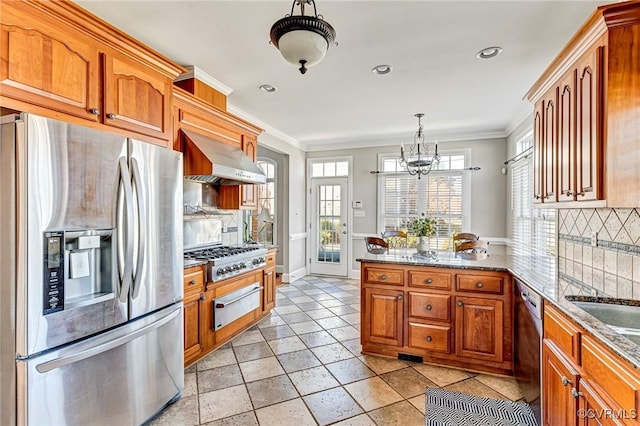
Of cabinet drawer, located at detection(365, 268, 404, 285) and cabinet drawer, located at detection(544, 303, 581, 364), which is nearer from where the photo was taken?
cabinet drawer, located at detection(544, 303, 581, 364)

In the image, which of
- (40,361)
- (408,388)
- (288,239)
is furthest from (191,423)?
(288,239)

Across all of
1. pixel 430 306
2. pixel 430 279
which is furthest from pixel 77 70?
pixel 430 306

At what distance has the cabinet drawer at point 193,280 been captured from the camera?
264 cm

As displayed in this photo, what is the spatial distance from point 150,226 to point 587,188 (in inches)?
101

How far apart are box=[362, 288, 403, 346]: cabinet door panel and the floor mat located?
1.97 feet

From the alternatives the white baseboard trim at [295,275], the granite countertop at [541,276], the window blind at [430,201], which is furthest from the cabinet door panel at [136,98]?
the window blind at [430,201]

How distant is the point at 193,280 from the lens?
272 centimetres

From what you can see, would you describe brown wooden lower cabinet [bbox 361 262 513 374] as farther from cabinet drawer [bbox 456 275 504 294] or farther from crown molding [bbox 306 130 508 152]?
crown molding [bbox 306 130 508 152]

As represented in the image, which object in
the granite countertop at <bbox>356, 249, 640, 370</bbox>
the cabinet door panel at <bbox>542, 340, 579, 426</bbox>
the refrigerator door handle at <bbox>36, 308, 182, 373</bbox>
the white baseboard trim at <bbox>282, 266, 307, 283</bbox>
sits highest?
the granite countertop at <bbox>356, 249, 640, 370</bbox>

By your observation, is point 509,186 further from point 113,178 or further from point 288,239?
point 113,178

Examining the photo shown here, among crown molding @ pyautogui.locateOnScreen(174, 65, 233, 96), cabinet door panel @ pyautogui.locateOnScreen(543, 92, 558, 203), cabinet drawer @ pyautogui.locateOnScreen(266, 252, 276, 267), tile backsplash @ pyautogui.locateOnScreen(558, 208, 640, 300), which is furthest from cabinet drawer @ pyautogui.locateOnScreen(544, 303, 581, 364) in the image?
crown molding @ pyautogui.locateOnScreen(174, 65, 233, 96)

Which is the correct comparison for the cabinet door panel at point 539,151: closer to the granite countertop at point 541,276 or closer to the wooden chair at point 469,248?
the granite countertop at point 541,276

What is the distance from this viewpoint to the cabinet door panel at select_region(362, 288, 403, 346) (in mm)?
2891

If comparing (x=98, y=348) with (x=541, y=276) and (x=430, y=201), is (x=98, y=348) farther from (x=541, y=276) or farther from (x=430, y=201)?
(x=430, y=201)
